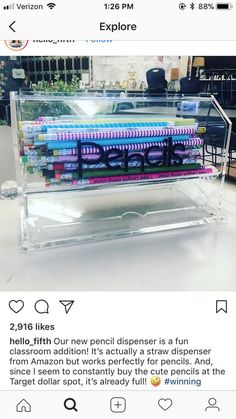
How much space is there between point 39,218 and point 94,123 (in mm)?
266
